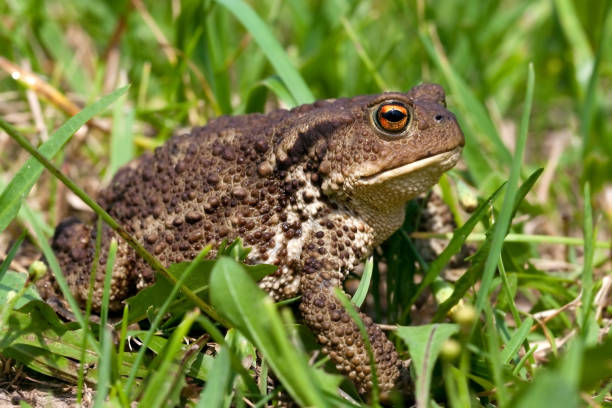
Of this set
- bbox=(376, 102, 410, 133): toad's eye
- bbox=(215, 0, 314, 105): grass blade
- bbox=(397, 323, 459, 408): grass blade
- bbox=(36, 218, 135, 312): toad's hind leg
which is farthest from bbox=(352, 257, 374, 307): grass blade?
bbox=(215, 0, 314, 105): grass blade

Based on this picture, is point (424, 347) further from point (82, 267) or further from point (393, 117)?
point (82, 267)

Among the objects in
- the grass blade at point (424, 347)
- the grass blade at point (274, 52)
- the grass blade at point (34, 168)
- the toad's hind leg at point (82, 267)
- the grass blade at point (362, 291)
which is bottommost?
the grass blade at point (424, 347)

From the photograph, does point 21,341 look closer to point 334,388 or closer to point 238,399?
point 238,399

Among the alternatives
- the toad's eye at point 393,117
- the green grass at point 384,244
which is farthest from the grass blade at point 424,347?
the toad's eye at point 393,117

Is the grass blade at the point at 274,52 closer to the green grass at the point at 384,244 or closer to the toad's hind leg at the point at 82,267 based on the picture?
the green grass at the point at 384,244

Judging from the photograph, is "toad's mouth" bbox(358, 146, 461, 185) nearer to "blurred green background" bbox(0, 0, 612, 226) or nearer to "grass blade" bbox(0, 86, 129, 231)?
"blurred green background" bbox(0, 0, 612, 226)

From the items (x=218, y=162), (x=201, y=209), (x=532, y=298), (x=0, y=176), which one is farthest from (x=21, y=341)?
(x=532, y=298)
